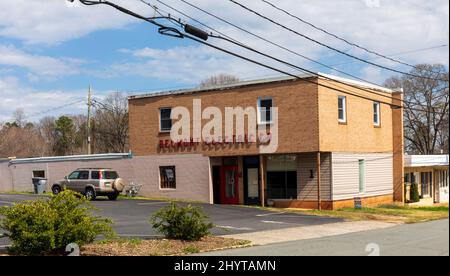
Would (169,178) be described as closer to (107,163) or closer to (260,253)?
(107,163)

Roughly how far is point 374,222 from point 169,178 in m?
13.7

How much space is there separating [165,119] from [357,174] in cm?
1142

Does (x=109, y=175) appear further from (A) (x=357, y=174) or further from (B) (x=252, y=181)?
(A) (x=357, y=174)

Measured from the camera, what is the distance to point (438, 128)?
212 feet

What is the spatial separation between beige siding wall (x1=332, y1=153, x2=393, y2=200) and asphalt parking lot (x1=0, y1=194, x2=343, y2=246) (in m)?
4.16

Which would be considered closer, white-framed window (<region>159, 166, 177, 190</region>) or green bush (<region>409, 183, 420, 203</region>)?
white-framed window (<region>159, 166, 177, 190</region>)

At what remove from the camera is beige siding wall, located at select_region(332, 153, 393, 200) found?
1189 inches

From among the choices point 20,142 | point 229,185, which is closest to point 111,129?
point 20,142

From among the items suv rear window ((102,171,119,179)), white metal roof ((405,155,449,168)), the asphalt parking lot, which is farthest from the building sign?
white metal roof ((405,155,449,168))

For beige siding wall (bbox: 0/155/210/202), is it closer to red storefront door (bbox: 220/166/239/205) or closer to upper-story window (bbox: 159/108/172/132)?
red storefront door (bbox: 220/166/239/205)

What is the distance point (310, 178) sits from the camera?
3012 centimetres

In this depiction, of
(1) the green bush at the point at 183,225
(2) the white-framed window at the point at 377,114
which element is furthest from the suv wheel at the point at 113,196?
(1) the green bush at the point at 183,225

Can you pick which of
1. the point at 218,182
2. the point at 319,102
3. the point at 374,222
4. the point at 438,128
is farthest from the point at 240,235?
the point at 438,128

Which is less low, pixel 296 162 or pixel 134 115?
pixel 134 115
